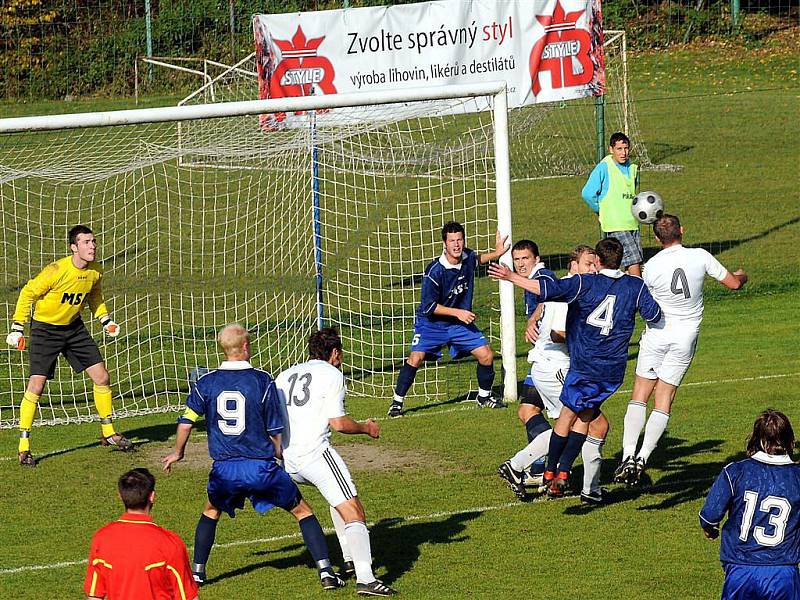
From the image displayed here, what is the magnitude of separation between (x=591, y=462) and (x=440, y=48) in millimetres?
10729

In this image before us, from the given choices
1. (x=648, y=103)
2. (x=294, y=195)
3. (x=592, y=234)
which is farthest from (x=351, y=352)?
(x=648, y=103)

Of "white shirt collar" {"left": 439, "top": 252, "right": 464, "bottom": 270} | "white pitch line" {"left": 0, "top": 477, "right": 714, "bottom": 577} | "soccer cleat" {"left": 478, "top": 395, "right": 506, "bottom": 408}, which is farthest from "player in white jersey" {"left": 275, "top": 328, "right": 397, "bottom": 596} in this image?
"soccer cleat" {"left": 478, "top": 395, "right": 506, "bottom": 408}

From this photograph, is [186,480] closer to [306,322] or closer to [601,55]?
[306,322]

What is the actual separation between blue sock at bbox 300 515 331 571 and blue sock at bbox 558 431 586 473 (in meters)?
2.24

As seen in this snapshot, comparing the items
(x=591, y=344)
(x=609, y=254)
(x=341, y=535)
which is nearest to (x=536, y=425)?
(x=591, y=344)

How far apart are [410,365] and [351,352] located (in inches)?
104

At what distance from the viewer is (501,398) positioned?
1440cm

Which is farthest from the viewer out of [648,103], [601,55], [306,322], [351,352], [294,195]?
[648,103]

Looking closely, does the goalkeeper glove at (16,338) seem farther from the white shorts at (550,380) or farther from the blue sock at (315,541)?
the white shorts at (550,380)

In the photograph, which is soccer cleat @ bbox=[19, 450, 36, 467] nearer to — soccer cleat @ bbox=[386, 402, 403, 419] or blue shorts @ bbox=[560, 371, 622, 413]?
soccer cleat @ bbox=[386, 402, 403, 419]

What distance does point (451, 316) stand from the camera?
13.6 meters

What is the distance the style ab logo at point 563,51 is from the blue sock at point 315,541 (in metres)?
12.2

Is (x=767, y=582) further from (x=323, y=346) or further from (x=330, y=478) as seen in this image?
(x=323, y=346)

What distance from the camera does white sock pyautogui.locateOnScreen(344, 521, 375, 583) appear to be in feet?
27.8
